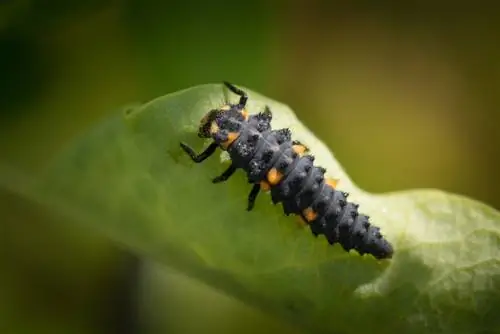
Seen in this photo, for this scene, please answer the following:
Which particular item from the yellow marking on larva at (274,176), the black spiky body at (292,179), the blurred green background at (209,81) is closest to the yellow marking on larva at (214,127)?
the black spiky body at (292,179)

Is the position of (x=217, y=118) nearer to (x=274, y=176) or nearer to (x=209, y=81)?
(x=274, y=176)

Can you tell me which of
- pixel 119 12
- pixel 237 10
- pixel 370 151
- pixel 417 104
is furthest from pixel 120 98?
pixel 417 104

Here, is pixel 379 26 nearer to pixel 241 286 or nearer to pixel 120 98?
pixel 120 98

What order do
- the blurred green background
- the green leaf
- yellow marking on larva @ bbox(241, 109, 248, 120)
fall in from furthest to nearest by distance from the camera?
the blurred green background < yellow marking on larva @ bbox(241, 109, 248, 120) < the green leaf

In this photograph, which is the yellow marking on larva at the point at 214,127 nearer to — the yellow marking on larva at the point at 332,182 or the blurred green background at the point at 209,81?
the yellow marking on larva at the point at 332,182

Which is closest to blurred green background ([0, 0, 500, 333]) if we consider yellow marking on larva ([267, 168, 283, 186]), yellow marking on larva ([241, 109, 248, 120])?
yellow marking on larva ([241, 109, 248, 120])

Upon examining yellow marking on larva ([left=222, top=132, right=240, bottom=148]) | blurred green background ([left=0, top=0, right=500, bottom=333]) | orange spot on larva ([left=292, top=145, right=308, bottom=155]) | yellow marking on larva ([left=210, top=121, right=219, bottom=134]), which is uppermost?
yellow marking on larva ([left=210, top=121, right=219, bottom=134])

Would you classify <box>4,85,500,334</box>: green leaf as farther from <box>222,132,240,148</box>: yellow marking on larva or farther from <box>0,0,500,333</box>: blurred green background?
<box>0,0,500,333</box>: blurred green background
